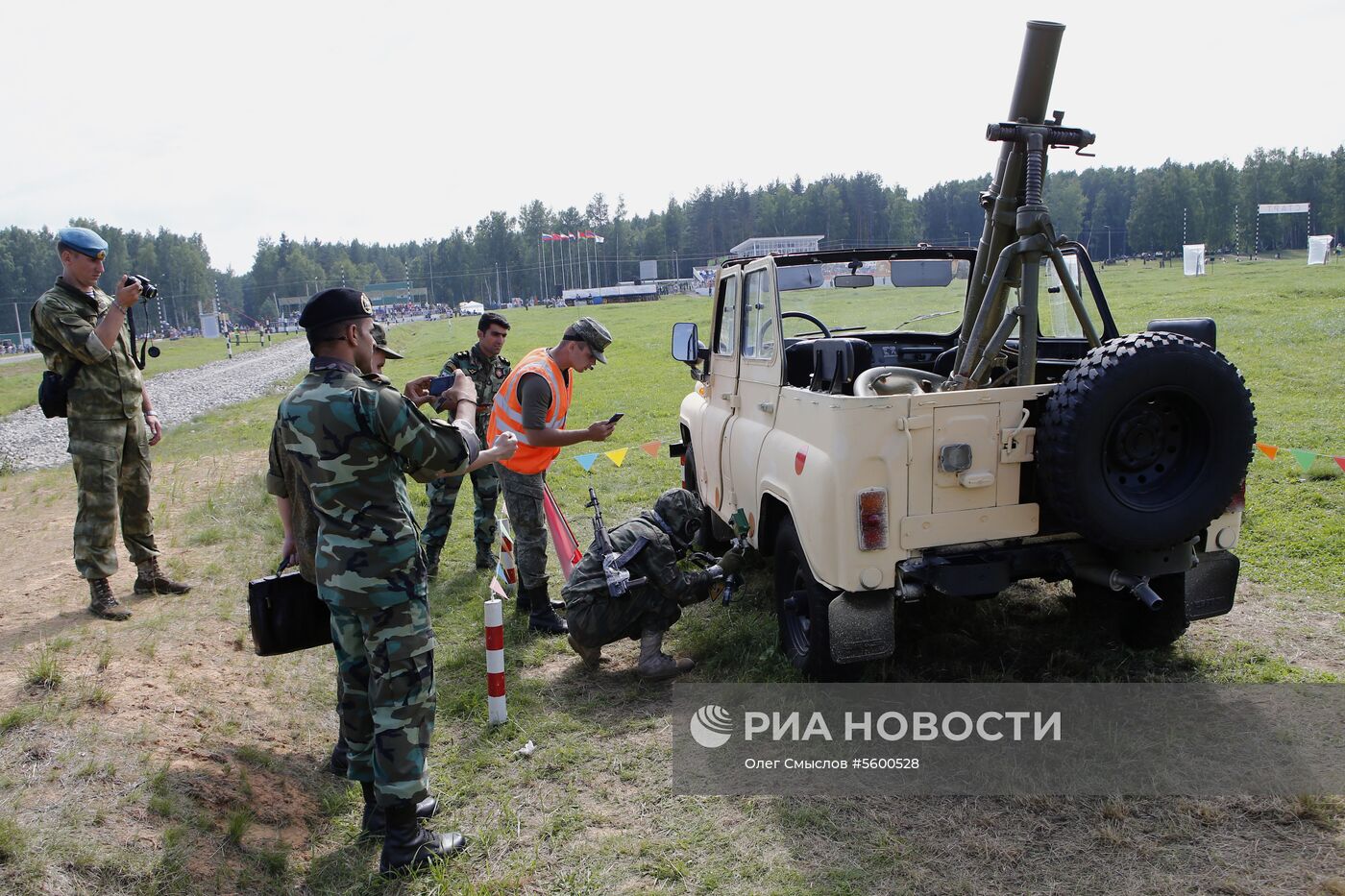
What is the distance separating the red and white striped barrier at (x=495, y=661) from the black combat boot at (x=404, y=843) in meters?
1.11

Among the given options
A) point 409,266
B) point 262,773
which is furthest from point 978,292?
point 409,266

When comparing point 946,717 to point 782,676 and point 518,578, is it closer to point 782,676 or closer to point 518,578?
point 782,676

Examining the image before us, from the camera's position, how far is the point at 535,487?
19.0 ft

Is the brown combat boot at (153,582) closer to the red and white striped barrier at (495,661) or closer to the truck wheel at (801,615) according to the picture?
the red and white striped barrier at (495,661)

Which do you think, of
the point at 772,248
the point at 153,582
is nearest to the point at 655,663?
the point at 153,582

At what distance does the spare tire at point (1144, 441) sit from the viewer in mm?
3609

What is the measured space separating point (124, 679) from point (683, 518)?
120 inches

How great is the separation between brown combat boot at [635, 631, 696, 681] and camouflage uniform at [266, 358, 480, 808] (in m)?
1.80

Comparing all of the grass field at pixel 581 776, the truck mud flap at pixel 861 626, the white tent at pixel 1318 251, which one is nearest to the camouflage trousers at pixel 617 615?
the grass field at pixel 581 776

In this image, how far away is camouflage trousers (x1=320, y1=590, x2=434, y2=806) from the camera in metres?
3.29

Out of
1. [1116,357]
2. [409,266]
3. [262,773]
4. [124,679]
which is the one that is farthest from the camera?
[409,266]

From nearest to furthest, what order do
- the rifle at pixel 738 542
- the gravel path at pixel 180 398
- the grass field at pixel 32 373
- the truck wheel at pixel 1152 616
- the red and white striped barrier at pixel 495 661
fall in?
the red and white striped barrier at pixel 495 661 < the truck wheel at pixel 1152 616 < the rifle at pixel 738 542 < the gravel path at pixel 180 398 < the grass field at pixel 32 373

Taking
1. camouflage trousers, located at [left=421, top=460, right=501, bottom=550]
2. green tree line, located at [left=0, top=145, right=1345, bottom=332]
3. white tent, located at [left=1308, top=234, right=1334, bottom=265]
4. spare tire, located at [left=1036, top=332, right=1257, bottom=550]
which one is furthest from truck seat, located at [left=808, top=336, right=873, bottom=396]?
green tree line, located at [left=0, top=145, right=1345, bottom=332]

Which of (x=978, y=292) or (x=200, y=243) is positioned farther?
(x=200, y=243)
